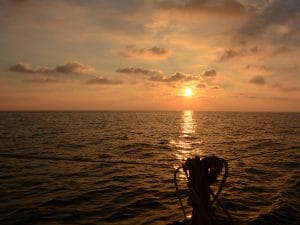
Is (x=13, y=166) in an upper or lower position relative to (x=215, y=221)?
lower

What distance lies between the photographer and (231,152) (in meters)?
33.0

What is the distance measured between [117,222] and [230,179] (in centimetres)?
977

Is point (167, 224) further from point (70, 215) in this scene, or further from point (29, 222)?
point (29, 222)

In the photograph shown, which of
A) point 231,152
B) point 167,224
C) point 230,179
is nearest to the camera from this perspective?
point 167,224

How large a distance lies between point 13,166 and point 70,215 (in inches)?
516

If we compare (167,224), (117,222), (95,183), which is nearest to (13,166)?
(95,183)

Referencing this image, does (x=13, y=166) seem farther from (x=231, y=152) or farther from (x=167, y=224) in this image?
(x=231, y=152)

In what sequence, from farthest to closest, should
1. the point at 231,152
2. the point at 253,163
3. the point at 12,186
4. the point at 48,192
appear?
the point at 231,152
the point at 253,163
the point at 12,186
the point at 48,192

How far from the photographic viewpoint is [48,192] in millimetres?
16469

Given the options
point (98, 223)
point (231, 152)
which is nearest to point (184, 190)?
point (98, 223)

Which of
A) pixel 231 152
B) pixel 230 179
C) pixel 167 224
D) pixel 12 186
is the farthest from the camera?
pixel 231 152

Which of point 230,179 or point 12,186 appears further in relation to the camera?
point 230,179

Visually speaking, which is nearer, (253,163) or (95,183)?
(95,183)

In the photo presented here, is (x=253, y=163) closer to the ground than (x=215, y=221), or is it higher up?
closer to the ground
